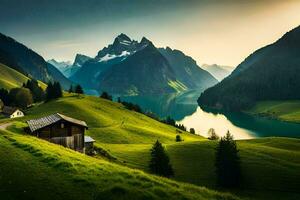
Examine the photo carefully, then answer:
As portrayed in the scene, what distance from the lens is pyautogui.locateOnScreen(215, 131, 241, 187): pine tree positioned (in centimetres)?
5203

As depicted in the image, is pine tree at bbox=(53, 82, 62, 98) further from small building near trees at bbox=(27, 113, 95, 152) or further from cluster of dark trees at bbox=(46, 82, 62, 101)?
small building near trees at bbox=(27, 113, 95, 152)

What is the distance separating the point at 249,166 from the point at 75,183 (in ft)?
142

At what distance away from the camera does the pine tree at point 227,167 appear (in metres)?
52.0

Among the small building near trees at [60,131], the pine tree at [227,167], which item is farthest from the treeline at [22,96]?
the pine tree at [227,167]

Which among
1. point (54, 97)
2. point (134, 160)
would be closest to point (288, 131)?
point (54, 97)

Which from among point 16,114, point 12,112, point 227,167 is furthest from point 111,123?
point 227,167

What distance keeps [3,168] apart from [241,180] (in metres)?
39.5

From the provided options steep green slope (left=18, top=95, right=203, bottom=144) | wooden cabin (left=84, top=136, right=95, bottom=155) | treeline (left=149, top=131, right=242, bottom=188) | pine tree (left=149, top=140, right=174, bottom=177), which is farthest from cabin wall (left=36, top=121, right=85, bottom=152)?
steep green slope (left=18, top=95, right=203, bottom=144)

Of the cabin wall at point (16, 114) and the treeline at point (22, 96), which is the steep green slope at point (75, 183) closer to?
the cabin wall at point (16, 114)

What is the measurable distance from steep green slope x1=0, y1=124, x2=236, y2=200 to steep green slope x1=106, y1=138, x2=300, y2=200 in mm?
27135

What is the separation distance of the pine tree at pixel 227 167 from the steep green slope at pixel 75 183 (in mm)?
29215

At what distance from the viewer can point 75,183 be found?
23.0m

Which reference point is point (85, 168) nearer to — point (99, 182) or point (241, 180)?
point (99, 182)

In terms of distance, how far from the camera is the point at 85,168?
2694cm
